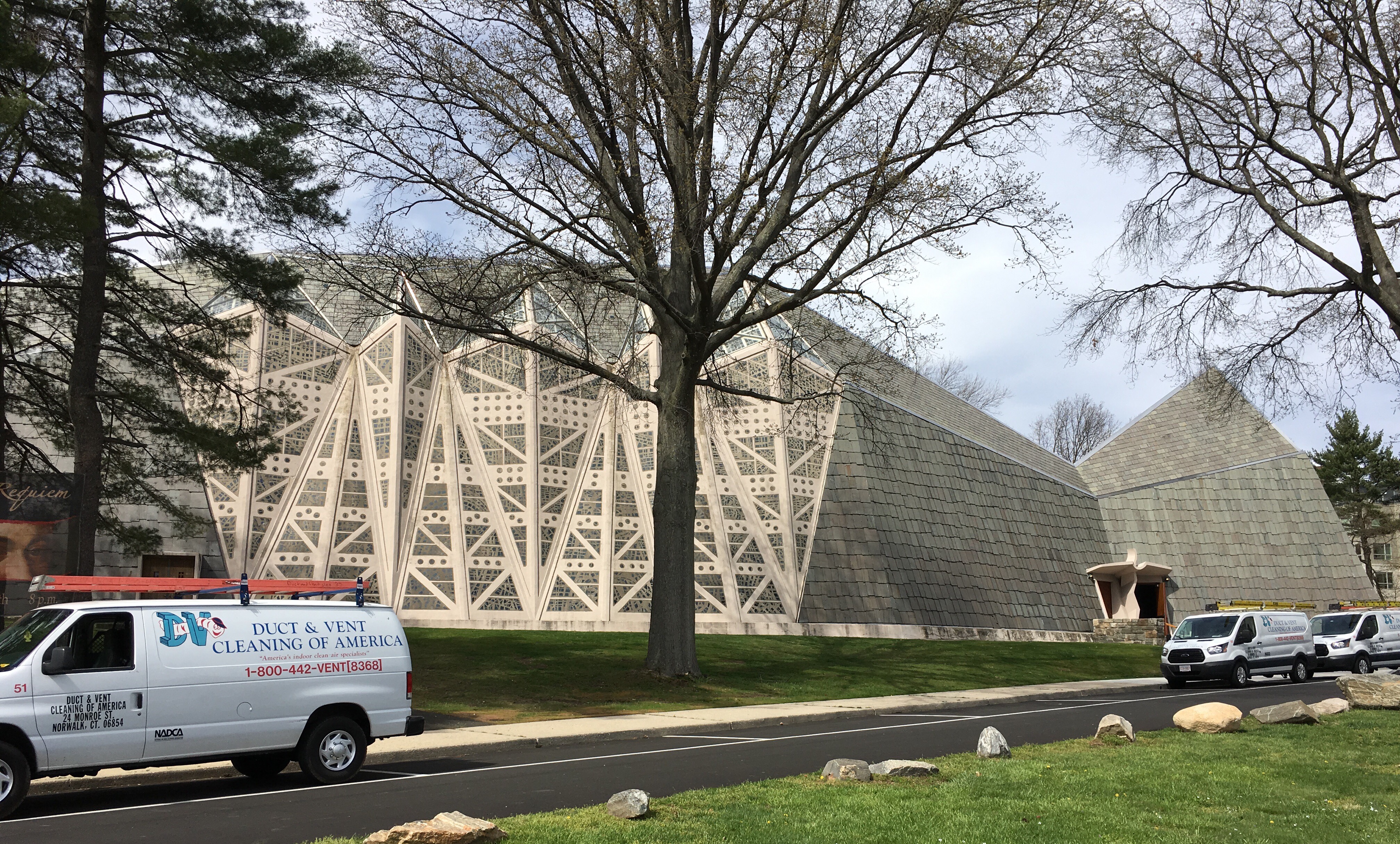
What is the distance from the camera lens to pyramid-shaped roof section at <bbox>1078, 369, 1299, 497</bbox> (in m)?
41.6

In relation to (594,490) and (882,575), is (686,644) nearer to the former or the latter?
(594,490)

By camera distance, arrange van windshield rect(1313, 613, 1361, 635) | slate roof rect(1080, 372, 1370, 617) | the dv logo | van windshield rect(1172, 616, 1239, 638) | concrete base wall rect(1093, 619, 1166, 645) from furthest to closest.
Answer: slate roof rect(1080, 372, 1370, 617), concrete base wall rect(1093, 619, 1166, 645), van windshield rect(1313, 613, 1361, 635), van windshield rect(1172, 616, 1239, 638), the dv logo

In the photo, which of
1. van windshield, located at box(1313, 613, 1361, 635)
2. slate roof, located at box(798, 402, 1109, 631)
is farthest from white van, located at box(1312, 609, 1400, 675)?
slate roof, located at box(798, 402, 1109, 631)

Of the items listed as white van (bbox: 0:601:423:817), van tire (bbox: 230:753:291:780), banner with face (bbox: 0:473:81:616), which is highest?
banner with face (bbox: 0:473:81:616)

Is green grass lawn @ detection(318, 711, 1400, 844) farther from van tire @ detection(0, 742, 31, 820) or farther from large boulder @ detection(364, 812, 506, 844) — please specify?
van tire @ detection(0, 742, 31, 820)

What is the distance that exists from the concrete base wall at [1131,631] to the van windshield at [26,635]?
32115 millimetres

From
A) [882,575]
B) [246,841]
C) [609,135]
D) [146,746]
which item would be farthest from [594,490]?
[246,841]

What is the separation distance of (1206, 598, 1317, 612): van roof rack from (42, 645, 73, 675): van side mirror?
32261 mm

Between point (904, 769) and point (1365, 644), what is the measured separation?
72.7 feet

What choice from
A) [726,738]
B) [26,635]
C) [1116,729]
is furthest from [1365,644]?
[26,635]

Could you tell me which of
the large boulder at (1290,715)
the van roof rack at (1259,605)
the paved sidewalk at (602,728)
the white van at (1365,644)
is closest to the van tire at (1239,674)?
the paved sidewalk at (602,728)

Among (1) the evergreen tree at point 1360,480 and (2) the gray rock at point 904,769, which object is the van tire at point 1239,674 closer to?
(2) the gray rock at point 904,769

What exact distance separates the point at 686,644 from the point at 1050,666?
11.5 meters

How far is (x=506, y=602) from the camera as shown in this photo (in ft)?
88.2
